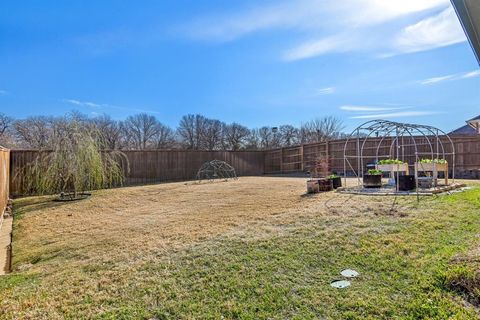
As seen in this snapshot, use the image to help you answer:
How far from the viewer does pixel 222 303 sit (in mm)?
2480

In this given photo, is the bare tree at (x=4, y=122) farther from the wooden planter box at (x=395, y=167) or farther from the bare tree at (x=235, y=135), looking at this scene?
the wooden planter box at (x=395, y=167)

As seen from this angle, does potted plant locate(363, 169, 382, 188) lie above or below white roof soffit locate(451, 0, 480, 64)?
below

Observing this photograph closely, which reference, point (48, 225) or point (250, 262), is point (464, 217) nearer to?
point (250, 262)

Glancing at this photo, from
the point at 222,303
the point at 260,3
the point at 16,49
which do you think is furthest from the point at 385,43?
the point at 16,49

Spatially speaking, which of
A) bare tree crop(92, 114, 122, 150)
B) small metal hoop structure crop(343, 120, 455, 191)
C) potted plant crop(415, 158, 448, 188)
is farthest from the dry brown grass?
bare tree crop(92, 114, 122, 150)

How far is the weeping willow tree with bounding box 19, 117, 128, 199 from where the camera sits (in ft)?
29.5

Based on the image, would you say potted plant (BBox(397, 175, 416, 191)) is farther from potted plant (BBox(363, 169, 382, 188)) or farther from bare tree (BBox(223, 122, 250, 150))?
bare tree (BBox(223, 122, 250, 150))

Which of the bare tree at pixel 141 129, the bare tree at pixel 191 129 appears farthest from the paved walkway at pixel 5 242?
the bare tree at pixel 191 129

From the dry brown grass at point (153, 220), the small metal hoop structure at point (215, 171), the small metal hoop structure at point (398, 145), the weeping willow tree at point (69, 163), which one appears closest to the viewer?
the dry brown grass at point (153, 220)

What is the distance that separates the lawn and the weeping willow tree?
140 inches

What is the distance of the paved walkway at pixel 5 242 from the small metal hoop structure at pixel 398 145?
7.13m

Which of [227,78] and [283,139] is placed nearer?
[227,78]

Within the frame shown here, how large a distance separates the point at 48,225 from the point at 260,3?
634cm

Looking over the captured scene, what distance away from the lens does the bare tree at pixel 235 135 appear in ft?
87.4
